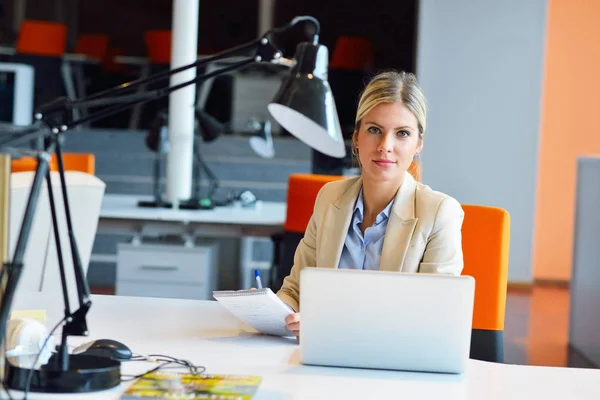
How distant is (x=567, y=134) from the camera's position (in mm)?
8422

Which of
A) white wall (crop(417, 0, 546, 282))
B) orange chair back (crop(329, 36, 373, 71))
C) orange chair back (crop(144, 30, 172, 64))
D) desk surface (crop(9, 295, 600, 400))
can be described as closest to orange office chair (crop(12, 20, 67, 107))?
orange chair back (crop(144, 30, 172, 64))

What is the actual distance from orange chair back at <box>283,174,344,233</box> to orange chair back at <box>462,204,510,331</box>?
4.22ft

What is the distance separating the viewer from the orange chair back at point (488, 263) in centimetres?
234

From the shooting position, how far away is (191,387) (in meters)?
1.62

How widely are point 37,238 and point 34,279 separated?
15 cm

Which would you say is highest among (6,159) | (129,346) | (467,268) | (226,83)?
(226,83)

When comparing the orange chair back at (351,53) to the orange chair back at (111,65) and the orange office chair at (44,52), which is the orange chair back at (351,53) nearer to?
the orange chair back at (111,65)

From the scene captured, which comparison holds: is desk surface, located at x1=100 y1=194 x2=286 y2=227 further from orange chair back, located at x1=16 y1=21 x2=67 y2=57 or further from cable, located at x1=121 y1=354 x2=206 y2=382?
orange chair back, located at x1=16 y1=21 x2=67 y2=57

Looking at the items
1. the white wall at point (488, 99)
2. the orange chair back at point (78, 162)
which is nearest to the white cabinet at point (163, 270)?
the orange chair back at point (78, 162)

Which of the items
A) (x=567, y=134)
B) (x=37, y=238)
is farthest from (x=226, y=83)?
(x=37, y=238)

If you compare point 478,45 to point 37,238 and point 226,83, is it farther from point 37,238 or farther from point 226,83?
point 37,238

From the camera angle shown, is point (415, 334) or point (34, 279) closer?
point (415, 334)

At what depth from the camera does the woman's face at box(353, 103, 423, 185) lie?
87.9 inches

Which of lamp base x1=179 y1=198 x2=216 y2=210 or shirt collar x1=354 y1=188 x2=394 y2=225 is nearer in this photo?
shirt collar x1=354 y1=188 x2=394 y2=225
